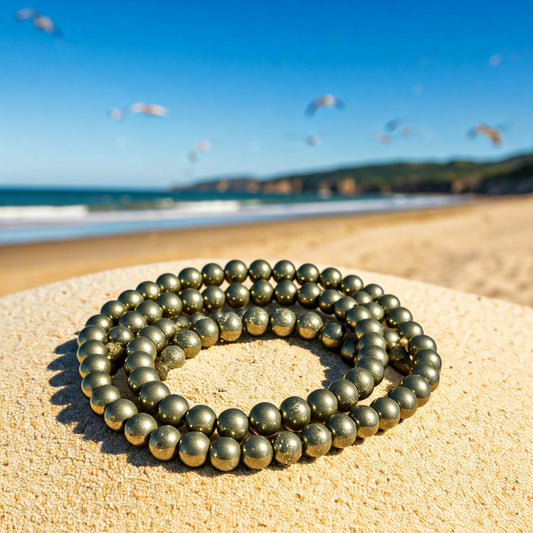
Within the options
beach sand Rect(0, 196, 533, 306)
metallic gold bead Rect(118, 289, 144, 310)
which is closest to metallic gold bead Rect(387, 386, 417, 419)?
metallic gold bead Rect(118, 289, 144, 310)

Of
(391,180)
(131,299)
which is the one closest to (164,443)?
(131,299)

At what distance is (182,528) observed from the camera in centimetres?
208

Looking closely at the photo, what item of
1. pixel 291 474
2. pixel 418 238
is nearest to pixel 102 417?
pixel 291 474

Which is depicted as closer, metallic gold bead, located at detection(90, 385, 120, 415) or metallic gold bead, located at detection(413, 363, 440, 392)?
metallic gold bead, located at detection(90, 385, 120, 415)

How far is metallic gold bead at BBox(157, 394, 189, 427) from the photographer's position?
98.6 inches

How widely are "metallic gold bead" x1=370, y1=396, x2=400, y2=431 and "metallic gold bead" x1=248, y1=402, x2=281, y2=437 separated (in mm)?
668

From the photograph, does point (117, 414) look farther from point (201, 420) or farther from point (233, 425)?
point (233, 425)

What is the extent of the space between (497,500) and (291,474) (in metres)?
1.21

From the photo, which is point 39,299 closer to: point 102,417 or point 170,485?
point 102,417

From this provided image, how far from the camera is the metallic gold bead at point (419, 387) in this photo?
2846 millimetres

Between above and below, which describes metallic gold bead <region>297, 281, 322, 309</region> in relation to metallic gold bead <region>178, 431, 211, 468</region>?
above

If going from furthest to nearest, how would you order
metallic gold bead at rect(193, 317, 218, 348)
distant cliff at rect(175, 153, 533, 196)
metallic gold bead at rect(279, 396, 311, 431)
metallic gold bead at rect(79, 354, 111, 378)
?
1. distant cliff at rect(175, 153, 533, 196)
2. metallic gold bead at rect(193, 317, 218, 348)
3. metallic gold bead at rect(79, 354, 111, 378)
4. metallic gold bead at rect(279, 396, 311, 431)

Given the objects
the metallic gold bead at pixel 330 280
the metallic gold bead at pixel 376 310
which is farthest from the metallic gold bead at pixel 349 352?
the metallic gold bead at pixel 330 280

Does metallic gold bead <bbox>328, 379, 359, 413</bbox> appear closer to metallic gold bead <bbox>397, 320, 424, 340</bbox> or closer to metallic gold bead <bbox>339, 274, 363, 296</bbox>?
metallic gold bead <bbox>397, 320, 424, 340</bbox>
